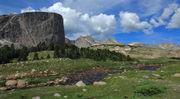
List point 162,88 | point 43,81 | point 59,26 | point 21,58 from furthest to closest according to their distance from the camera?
point 59,26, point 21,58, point 43,81, point 162,88

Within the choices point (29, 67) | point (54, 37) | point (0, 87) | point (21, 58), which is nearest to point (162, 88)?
point (0, 87)

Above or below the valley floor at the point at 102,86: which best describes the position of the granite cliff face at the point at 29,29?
above

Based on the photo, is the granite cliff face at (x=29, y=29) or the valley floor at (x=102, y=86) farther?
the granite cliff face at (x=29, y=29)

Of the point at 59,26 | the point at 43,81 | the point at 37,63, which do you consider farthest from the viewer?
the point at 59,26

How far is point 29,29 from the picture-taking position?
139625 mm

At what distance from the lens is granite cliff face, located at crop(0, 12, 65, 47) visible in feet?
456

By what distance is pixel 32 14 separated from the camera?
5487 inches

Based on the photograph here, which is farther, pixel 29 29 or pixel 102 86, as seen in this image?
pixel 29 29

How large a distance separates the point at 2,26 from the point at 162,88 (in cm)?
15060

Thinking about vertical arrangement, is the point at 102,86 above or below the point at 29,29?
below

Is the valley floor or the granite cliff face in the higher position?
the granite cliff face

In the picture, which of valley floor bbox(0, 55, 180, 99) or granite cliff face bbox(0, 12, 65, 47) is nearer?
valley floor bbox(0, 55, 180, 99)

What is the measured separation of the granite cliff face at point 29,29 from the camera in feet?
456

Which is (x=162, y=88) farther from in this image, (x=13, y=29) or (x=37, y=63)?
(x=13, y=29)
